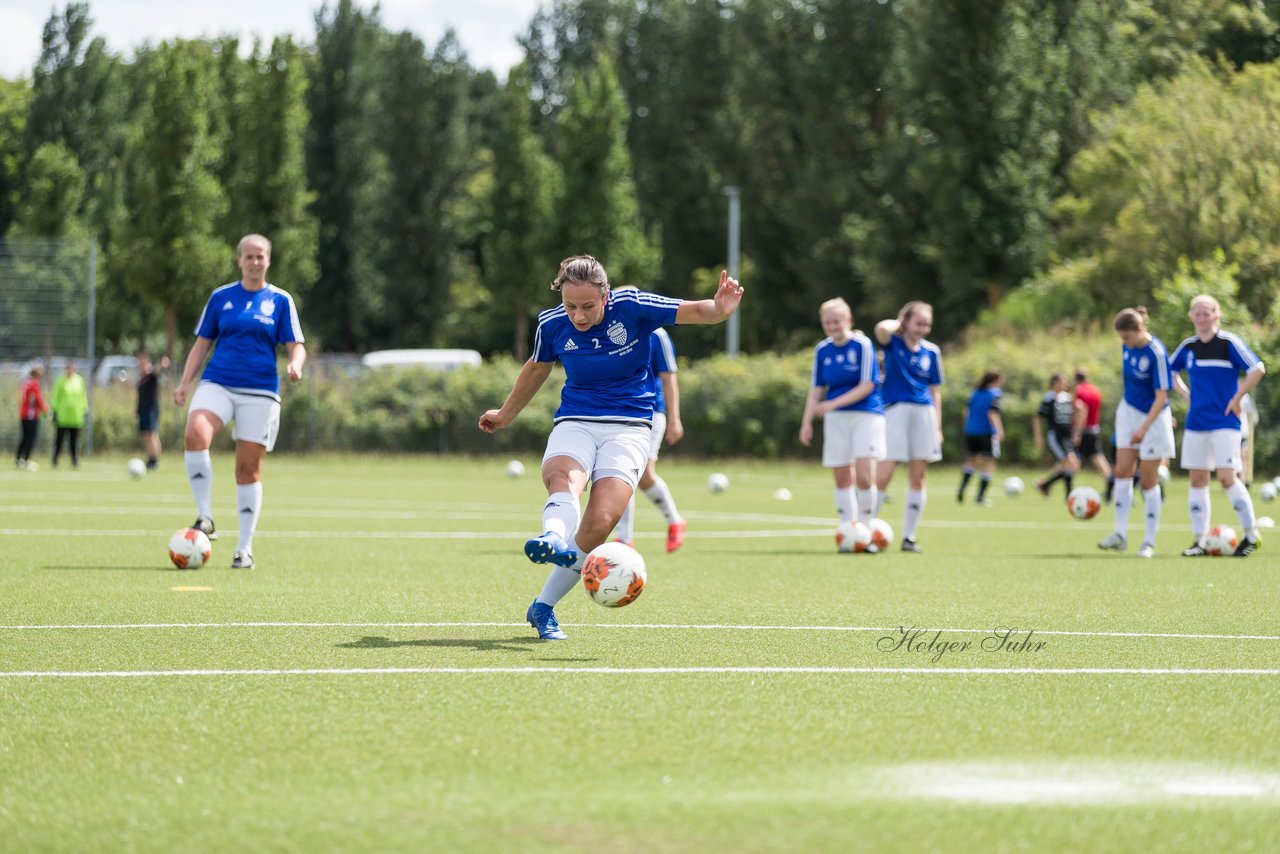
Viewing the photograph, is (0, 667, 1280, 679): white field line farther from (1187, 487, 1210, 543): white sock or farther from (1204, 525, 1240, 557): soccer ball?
(1187, 487, 1210, 543): white sock

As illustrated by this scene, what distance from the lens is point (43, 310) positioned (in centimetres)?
3203

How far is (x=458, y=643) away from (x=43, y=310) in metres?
26.5

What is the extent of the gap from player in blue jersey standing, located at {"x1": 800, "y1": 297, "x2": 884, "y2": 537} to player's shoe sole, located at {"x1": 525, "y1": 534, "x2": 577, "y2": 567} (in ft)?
22.3

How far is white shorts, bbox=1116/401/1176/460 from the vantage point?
A: 13.5 metres

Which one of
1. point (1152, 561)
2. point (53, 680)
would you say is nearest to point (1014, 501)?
point (1152, 561)

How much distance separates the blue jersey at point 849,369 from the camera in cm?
1391

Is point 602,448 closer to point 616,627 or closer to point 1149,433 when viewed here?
point 616,627

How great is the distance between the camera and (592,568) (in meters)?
7.47

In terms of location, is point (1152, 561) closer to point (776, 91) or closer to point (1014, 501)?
point (1014, 501)

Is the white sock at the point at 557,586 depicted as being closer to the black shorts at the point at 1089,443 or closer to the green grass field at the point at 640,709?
the green grass field at the point at 640,709

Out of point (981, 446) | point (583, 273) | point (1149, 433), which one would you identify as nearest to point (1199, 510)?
point (1149, 433)

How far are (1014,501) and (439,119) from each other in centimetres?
4555

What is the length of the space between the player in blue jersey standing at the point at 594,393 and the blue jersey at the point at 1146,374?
6.50 meters

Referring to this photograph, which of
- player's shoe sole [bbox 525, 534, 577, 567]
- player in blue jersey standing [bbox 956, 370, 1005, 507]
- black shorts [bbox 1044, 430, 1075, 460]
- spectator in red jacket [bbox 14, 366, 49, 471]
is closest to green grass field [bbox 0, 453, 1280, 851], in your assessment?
player's shoe sole [bbox 525, 534, 577, 567]
